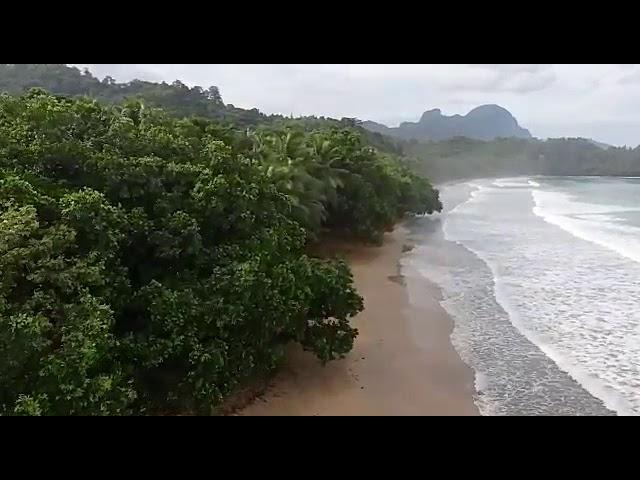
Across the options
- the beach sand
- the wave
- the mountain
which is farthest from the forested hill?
the mountain

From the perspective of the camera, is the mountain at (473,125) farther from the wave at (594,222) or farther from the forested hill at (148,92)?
the wave at (594,222)

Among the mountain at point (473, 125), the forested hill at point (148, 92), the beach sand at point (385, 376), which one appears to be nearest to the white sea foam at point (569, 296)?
the beach sand at point (385, 376)

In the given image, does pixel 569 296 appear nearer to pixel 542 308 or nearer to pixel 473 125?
pixel 542 308

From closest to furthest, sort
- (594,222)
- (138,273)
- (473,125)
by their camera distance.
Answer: (138,273) < (594,222) < (473,125)

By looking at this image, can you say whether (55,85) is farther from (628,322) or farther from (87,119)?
(628,322)

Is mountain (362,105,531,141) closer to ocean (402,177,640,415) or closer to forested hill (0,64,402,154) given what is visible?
forested hill (0,64,402,154)

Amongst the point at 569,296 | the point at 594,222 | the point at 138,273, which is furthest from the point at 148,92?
the point at 138,273
